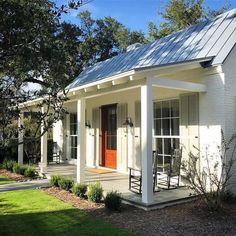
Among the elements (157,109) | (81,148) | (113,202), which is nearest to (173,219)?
(113,202)

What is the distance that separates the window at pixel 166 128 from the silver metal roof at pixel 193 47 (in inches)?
53.5

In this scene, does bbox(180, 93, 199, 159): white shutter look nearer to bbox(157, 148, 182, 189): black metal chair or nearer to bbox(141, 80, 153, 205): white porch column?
bbox(157, 148, 182, 189): black metal chair

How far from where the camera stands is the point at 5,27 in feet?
13.3

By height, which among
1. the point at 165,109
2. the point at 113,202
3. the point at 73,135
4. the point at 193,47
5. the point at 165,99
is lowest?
the point at 113,202

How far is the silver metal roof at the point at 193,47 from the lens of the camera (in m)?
8.70

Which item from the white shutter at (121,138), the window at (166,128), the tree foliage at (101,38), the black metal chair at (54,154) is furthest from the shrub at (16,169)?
the tree foliage at (101,38)

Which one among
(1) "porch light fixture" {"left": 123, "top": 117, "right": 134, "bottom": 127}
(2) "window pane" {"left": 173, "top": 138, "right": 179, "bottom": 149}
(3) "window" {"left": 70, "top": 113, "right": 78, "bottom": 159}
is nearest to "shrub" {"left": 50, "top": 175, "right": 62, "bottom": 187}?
(1) "porch light fixture" {"left": 123, "top": 117, "right": 134, "bottom": 127}

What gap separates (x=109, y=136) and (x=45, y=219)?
7019 mm

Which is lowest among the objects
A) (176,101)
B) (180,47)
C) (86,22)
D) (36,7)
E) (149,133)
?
(149,133)

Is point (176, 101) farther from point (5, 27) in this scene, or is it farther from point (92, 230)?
point (5, 27)

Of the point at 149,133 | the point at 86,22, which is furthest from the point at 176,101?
the point at 86,22

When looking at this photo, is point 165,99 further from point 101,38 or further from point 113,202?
point 101,38

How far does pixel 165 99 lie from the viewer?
10.2m

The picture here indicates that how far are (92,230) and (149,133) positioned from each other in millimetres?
2479
